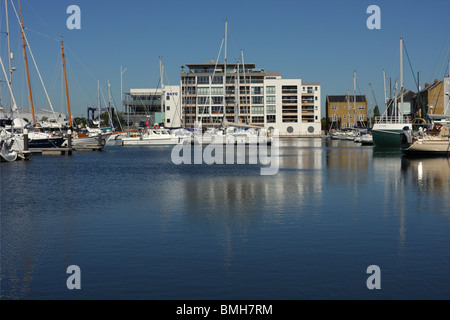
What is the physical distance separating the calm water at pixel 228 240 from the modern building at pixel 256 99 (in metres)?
130

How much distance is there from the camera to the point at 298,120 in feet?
568

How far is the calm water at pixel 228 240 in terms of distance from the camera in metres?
12.5

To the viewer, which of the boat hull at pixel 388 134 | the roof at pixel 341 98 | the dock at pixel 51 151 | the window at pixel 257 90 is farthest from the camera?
the roof at pixel 341 98

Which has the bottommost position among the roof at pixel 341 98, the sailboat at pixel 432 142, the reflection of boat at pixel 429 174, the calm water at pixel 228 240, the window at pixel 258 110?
the calm water at pixel 228 240

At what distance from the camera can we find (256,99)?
16900 centimetres

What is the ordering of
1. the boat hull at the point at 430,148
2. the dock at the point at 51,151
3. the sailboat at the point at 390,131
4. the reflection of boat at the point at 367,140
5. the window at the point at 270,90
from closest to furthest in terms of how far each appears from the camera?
the boat hull at the point at 430,148
the dock at the point at 51,151
the sailboat at the point at 390,131
the reflection of boat at the point at 367,140
the window at the point at 270,90

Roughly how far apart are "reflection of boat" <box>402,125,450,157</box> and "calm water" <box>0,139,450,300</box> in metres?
24.4

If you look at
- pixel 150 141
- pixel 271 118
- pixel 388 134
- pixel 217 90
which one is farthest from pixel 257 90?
pixel 388 134

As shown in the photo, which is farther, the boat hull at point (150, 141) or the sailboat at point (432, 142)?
the boat hull at point (150, 141)

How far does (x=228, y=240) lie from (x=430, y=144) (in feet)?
146

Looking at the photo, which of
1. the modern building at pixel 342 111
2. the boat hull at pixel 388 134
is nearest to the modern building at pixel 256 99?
the modern building at pixel 342 111

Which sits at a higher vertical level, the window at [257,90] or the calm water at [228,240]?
the window at [257,90]

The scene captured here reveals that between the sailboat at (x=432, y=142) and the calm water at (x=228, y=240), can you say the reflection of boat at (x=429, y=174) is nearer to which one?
the calm water at (x=228, y=240)
